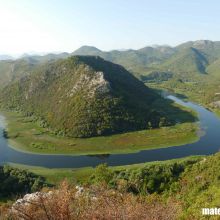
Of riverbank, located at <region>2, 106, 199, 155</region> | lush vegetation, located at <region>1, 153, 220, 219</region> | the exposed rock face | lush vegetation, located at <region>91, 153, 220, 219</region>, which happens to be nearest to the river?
riverbank, located at <region>2, 106, 199, 155</region>

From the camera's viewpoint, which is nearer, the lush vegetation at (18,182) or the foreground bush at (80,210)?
the foreground bush at (80,210)

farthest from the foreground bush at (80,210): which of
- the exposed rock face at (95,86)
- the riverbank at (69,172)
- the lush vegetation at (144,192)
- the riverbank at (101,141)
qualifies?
the exposed rock face at (95,86)

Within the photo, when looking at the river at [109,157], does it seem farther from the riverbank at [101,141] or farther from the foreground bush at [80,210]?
the foreground bush at [80,210]

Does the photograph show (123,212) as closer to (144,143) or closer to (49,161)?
(49,161)

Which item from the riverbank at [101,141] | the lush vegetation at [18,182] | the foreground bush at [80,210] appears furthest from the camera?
the riverbank at [101,141]

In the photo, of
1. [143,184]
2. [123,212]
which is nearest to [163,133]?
[143,184]

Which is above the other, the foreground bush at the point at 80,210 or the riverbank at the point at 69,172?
the foreground bush at the point at 80,210

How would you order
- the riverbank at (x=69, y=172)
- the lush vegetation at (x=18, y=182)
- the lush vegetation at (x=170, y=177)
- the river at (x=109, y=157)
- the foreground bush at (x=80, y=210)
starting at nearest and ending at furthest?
the foreground bush at (x=80, y=210) < the lush vegetation at (x=170, y=177) < the lush vegetation at (x=18, y=182) < the riverbank at (x=69, y=172) < the river at (x=109, y=157)

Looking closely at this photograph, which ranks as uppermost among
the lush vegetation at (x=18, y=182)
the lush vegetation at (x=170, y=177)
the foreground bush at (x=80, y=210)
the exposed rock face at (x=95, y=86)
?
the exposed rock face at (x=95, y=86)

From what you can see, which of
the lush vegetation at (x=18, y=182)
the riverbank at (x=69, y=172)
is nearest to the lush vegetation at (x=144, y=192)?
the riverbank at (x=69, y=172)

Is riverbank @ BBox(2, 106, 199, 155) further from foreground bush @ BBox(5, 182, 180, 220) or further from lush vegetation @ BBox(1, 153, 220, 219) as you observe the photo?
foreground bush @ BBox(5, 182, 180, 220)
